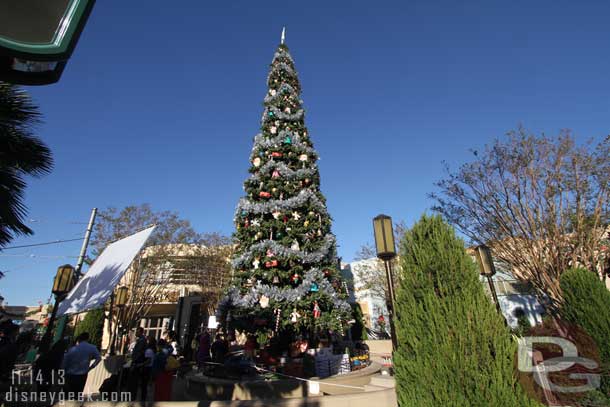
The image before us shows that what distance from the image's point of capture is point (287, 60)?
13.3 meters

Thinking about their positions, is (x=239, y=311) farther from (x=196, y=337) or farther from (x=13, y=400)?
(x=196, y=337)

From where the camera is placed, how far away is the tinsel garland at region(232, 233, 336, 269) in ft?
30.5

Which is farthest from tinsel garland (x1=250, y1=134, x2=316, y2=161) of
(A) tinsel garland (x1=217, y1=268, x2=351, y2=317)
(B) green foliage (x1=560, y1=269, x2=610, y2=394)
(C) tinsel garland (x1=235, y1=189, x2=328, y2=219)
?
Answer: (B) green foliage (x1=560, y1=269, x2=610, y2=394)

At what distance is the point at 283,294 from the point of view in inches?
344

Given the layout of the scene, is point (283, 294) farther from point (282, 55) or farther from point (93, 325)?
point (93, 325)

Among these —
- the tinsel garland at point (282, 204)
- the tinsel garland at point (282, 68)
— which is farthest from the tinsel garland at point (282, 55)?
the tinsel garland at point (282, 204)

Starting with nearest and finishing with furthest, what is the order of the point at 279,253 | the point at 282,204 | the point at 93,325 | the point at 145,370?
the point at 145,370 → the point at 279,253 → the point at 282,204 → the point at 93,325

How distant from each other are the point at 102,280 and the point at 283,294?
14.9 feet

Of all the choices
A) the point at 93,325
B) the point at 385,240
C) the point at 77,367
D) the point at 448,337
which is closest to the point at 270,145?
the point at 385,240

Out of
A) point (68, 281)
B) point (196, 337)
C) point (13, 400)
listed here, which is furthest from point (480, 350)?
point (196, 337)

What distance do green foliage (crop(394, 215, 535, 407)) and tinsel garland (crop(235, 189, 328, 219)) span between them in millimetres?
6603

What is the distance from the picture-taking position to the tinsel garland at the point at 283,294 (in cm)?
871

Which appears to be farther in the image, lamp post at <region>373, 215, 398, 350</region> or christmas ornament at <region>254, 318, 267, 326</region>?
christmas ornament at <region>254, 318, 267, 326</region>

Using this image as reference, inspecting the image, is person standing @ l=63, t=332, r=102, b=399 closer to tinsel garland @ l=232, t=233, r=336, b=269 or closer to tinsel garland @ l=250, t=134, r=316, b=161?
tinsel garland @ l=232, t=233, r=336, b=269
